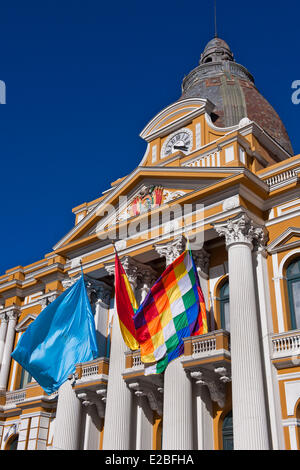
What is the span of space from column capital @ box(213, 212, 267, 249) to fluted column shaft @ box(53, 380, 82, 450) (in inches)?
316

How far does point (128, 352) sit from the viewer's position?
62.3 feet

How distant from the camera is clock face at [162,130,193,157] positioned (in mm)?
24562

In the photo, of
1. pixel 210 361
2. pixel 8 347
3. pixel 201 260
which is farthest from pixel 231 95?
pixel 8 347

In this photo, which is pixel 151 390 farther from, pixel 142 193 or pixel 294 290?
pixel 142 193

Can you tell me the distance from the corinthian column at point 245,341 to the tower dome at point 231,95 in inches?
350

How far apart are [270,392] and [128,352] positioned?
16.8 feet

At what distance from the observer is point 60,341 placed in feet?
65.9

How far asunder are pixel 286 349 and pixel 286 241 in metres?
3.62

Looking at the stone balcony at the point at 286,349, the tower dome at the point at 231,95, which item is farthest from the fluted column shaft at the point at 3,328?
the stone balcony at the point at 286,349

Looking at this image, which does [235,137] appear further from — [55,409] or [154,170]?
[55,409]

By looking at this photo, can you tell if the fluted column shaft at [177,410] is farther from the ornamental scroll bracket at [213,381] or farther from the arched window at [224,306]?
the arched window at [224,306]

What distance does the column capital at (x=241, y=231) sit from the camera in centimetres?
1775

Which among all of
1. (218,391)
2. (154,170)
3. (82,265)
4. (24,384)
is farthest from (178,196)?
(24,384)
